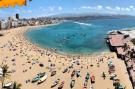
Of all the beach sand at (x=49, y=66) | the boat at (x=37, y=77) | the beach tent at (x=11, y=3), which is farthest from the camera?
the boat at (x=37, y=77)

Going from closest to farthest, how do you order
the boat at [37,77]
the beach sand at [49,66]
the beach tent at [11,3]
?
the beach tent at [11,3] < the beach sand at [49,66] < the boat at [37,77]

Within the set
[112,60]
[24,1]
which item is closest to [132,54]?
[112,60]

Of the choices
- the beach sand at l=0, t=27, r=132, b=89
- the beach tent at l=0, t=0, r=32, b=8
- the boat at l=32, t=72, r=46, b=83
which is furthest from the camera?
the boat at l=32, t=72, r=46, b=83

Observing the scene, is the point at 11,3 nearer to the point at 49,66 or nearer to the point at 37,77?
the point at 37,77

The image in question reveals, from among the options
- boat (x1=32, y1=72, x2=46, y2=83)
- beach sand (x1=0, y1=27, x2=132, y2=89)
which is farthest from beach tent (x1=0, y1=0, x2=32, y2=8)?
boat (x1=32, y1=72, x2=46, y2=83)

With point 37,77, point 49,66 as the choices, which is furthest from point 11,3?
point 49,66

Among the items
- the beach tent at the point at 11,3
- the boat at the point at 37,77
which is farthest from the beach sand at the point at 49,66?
the beach tent at the point at 11,3

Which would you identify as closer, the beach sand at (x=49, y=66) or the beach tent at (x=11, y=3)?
the beach tent at (x=11, y=3)

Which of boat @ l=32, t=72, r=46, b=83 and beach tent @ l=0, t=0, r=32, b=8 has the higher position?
beach tent @ l=0, t=0, r=32, b=8

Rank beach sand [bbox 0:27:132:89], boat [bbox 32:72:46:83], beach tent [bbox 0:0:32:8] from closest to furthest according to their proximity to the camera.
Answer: beach tent [bbox 0:0:32:8]
beach sand [bbox 0:27:132:89]
boat [bbox 32:72:46:83]

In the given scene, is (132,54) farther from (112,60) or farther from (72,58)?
(72,58)

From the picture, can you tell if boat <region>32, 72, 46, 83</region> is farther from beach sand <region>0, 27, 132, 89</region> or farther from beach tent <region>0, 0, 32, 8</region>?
beach tent <region>0, 0, 32, 8</region>

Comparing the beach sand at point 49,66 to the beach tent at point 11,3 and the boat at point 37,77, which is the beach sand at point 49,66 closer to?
the boat at point 37,77
